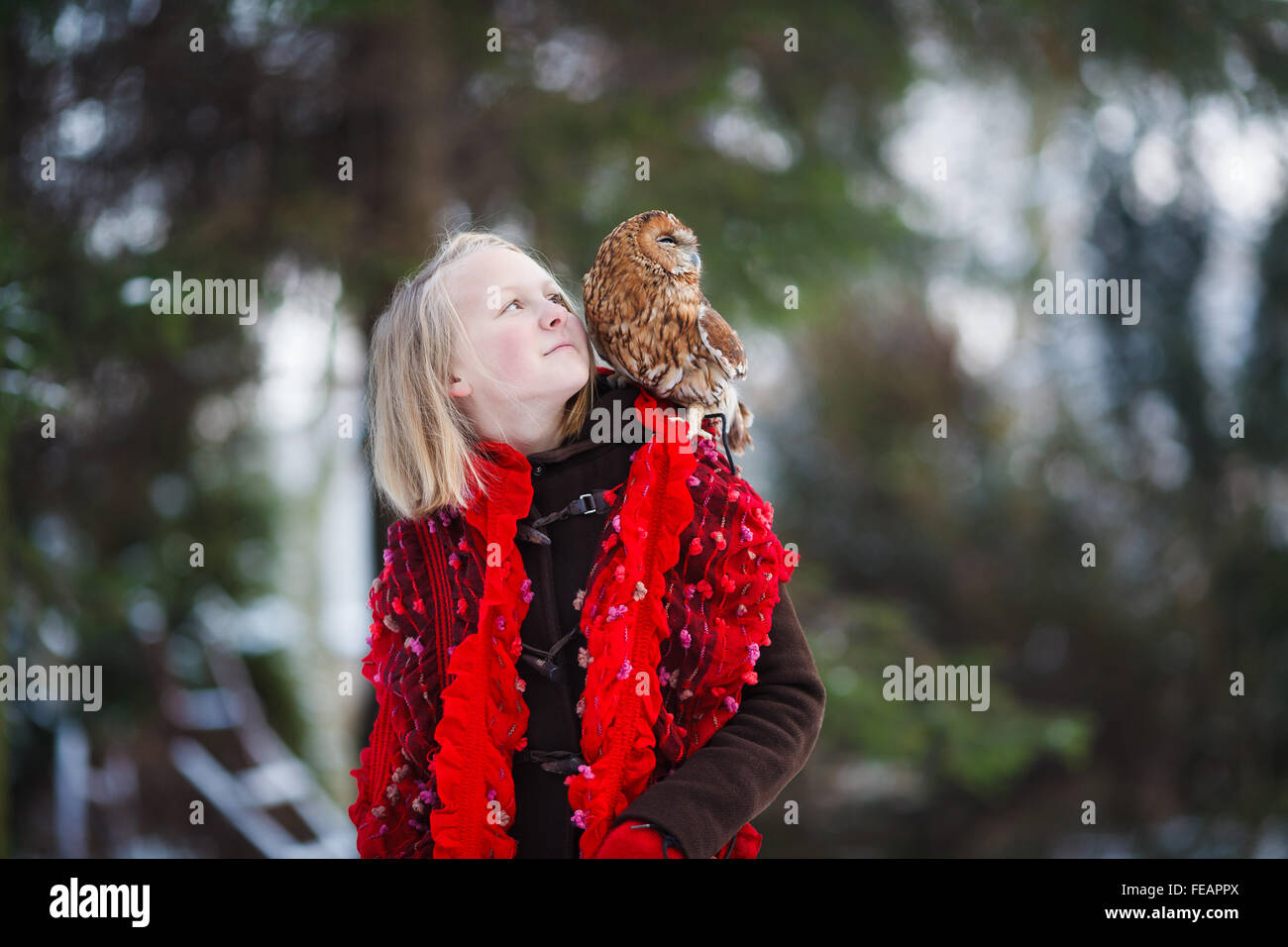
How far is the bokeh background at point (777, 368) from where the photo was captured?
2.93 metres

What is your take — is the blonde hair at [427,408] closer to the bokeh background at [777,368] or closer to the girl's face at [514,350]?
the girl's face at [514,350]

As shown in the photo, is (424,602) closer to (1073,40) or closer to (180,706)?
(1073,40)

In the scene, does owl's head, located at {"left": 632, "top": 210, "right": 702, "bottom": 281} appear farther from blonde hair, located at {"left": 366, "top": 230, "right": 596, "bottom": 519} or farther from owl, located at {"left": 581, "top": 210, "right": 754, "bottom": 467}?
blonde hair, located at {"left": 366, "top": 230, "right": 596, "bottom": 519}

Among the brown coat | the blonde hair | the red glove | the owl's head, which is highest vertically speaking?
the owl's head

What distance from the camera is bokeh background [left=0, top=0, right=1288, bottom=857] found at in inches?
115

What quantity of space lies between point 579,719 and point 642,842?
20cm

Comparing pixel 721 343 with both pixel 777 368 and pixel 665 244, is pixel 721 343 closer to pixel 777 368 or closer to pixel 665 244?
pixel 665 244

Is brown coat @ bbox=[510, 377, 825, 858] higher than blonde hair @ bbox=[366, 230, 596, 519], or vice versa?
blonde hair @ bbox=[366, 230, 596, 519]

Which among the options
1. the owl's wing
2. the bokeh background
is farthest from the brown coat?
the bokeh background

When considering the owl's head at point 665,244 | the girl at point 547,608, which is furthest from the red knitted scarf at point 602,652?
the owl's head at point 665,244

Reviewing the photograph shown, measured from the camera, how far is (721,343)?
41.8 inches

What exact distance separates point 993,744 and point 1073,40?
2.21 m

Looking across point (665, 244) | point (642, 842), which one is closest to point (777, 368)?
point (665, 244)

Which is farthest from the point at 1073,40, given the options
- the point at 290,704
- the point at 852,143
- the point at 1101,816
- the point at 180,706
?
the point at 180,706
